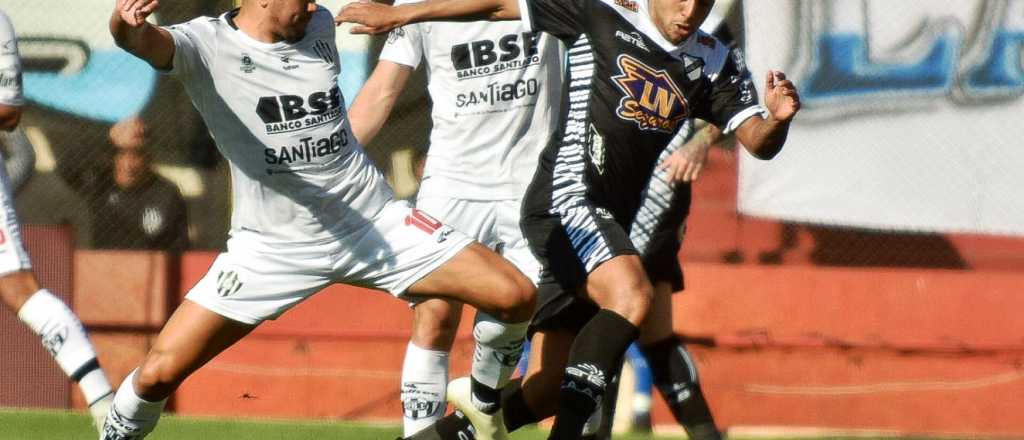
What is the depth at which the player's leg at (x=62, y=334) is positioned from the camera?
20.8 feet

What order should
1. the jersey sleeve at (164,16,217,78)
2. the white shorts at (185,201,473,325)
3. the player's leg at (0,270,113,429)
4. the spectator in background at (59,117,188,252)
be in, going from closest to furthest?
the jersey sleeve at (164,16,217,78) < the white shorts at (185,201,473,325) < the player's leg at (0,270,113,429) < the spectator in background at (59,117,188,252)

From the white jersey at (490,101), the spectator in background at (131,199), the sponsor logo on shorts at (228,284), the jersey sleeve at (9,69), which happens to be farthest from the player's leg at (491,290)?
the spectator in background at (131,199)

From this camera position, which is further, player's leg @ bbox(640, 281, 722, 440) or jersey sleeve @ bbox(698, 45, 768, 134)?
player's leg @ bbox(640, 281, 722, 440)

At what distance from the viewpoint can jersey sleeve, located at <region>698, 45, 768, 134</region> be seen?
229 inches

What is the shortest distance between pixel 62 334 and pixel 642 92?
2.71 m

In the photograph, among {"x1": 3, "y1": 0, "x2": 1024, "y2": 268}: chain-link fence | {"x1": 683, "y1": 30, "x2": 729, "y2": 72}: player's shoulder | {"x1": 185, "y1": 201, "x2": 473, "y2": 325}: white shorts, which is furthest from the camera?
{"x1": 3, "y1": 0, "x2": 1024, "y2": 268}: chain-link fence

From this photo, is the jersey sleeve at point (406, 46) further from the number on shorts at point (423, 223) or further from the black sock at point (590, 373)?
the black sock at point (590, 373)

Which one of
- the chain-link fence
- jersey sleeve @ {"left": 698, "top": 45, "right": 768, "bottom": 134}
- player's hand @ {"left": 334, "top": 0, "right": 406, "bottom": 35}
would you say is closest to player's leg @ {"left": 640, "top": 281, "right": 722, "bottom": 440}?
jersey sleeve @ {"left": 698, "top": 45, "right": 768, "bottom": 134}

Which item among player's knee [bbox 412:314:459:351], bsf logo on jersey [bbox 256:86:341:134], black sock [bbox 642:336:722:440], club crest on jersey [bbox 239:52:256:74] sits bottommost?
black sock [bbox 642:336:722:440]

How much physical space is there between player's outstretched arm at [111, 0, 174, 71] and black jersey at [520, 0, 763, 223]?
1.32 m

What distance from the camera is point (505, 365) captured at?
599cm

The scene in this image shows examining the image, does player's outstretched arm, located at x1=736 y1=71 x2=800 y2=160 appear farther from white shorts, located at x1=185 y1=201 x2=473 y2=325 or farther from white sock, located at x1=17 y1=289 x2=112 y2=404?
white sock, located at x1=17 y1=289 x2=112 y2=404

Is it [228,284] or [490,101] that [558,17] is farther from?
[228,284]

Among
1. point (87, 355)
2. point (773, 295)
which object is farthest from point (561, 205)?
point (773, 295)
